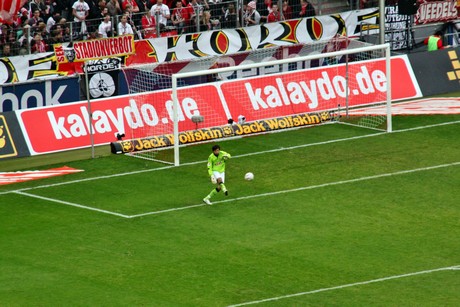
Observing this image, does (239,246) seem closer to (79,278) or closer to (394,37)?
(79,278)

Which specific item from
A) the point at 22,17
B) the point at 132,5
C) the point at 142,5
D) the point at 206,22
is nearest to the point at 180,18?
the point at 206,22

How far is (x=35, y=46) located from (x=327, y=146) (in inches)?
451

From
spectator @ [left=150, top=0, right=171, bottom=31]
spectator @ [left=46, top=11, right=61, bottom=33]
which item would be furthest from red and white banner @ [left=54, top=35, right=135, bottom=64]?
spectator @ [left=150, top=0, right=171, bottom=31]

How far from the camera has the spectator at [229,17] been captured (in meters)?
46.0

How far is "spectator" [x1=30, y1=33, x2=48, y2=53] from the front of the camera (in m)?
41.8

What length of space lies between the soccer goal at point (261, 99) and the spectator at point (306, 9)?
225 inches

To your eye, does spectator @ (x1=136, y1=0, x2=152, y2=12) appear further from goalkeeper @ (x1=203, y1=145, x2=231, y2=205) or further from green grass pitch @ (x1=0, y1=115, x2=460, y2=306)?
goalkeeper @ (x1=203, y1=145, x2=231, y2=205)

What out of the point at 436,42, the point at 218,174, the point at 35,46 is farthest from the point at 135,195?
the point at 436,42

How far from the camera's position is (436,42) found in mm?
44656

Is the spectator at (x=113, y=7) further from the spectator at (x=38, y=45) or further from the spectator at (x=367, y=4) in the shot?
the spectator at (x=367, y=4)

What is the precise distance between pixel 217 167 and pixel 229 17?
16.3m

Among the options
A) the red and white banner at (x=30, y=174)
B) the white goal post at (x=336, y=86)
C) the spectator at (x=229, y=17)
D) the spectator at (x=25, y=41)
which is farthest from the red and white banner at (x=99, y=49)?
the spectator at (x=229, y=17)

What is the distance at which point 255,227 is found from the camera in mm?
29141

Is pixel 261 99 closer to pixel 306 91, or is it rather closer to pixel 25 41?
pixel 306 91
